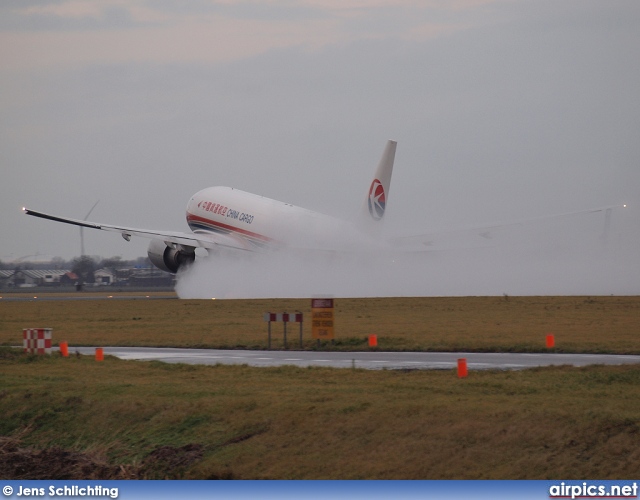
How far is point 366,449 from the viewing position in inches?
773

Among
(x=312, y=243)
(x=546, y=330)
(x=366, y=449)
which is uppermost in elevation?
(x=312, y=243)

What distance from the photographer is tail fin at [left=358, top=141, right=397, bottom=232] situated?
7256 centimetres

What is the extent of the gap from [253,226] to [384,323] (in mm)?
30457

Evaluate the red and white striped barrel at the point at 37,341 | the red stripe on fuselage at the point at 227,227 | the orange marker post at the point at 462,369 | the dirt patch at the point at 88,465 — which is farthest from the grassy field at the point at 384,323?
the dirt patch at the point at 88,465

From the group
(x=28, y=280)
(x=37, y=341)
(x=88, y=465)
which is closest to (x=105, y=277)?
(x=28, y=280)

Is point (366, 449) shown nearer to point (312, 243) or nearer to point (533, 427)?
point (533, 427)

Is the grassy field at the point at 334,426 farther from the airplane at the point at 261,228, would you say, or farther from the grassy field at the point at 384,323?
the airplane at the point at 261,228

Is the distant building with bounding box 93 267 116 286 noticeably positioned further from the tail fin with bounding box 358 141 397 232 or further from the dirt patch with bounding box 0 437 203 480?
the dirt patch with bounding box 0 437 203 480

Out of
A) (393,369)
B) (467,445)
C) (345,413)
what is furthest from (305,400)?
(393,369)

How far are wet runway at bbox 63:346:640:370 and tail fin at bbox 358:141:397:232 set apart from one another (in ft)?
114

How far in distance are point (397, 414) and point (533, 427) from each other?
2.86 m

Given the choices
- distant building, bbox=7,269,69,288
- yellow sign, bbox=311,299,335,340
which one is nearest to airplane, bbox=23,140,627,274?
yellow sign, bbox=311,299,335,340

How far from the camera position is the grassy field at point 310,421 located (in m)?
18.7

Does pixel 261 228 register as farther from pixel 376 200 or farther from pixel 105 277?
pixel 105 277
